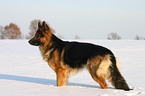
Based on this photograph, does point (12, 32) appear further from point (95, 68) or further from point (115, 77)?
point (115, 77)

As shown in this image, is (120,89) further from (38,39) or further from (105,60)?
(38,39)

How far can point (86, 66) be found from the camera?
6.14 m

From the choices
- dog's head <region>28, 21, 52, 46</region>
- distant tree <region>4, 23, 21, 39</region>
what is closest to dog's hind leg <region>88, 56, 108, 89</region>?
dog's head <region>28, 21, 52, 46</region>

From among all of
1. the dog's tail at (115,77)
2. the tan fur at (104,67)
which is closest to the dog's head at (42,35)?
the tan fur at (104,67)

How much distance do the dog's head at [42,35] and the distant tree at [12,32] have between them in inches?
1796

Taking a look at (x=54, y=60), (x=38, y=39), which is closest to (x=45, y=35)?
(x=38, y=39)

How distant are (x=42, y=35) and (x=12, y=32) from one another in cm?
5000

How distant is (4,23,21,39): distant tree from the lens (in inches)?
2023

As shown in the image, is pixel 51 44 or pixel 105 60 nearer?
pixel 105 60

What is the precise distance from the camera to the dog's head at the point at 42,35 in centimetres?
659

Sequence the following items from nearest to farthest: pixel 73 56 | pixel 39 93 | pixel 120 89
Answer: pixel 39 93 < pixel 120 89 < pixel 73 56

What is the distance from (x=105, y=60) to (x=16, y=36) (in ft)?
161

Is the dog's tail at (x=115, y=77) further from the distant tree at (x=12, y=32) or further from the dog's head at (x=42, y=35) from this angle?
the distant tree at (x=12, y=32)

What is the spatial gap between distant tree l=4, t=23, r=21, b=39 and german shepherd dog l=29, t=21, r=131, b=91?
150 ft
